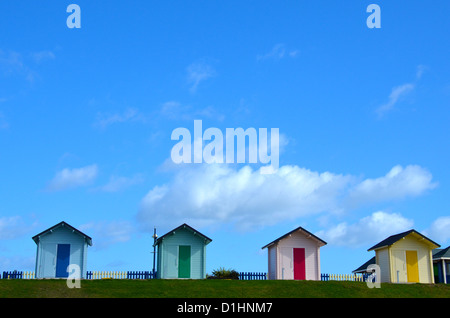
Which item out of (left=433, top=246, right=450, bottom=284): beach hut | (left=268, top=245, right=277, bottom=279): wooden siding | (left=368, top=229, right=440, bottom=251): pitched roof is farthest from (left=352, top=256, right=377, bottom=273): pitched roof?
(left=268, top=245, right=277, bottom=279): wooden siding

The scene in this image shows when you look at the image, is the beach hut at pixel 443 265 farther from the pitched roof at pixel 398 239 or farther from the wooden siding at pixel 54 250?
the wooden siding at pixel 54 250

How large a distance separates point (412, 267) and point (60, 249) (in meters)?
27.3

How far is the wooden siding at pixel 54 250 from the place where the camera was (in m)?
43.0

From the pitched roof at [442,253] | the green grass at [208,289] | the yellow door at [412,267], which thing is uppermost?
the pitched roof at [442,253]

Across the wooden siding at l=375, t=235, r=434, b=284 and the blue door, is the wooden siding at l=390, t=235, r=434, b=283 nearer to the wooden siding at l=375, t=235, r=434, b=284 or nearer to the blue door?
the wooden siding at l=375, t=235, r=434, b=284

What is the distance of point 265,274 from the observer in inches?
1756

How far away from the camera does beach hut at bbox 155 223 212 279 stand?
4375 cm

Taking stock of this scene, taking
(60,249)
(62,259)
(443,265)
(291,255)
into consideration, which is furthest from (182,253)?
(443,265)

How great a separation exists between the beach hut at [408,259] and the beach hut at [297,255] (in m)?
5.40

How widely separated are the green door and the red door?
328 inches

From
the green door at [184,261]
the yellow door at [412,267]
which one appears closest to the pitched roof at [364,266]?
the yellow door at [412,267]

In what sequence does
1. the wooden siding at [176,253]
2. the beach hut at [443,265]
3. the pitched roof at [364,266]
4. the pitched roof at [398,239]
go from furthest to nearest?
the pitched roof at [364,266], the beach hut at [443,265], the pitched roof at [398,239], the wooden siding at [176,253]

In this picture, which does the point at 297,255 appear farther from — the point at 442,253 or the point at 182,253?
the point at 442,253
